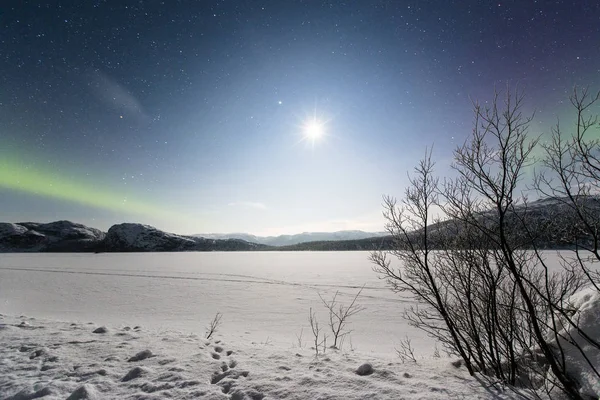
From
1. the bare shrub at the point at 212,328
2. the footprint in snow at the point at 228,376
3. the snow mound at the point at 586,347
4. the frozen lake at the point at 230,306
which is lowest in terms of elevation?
the frozen lake at the point at 230,306

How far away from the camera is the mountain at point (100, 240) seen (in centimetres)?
13988

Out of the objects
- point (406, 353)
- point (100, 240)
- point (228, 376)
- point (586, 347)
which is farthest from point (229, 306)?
point (100, 240)

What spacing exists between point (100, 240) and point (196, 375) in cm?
19258

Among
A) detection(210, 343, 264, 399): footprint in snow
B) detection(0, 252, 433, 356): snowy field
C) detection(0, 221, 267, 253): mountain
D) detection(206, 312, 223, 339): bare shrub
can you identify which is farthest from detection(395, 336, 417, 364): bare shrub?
detection(0, 221, 267, 253): mountain

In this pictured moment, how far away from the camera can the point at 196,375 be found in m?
3.69

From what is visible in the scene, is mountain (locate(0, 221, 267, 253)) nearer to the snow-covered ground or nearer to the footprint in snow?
the snow-covered ground

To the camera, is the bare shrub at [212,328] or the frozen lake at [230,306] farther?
the frozen lake at [230,306]

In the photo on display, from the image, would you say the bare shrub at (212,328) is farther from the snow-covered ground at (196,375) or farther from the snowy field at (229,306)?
the snow-covered ground at (196,375)

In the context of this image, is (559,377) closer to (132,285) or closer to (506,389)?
(506,389)

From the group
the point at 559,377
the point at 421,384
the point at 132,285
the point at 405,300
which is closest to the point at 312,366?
the point at 421,384

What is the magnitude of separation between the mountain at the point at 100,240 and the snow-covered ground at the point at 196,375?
132363mm

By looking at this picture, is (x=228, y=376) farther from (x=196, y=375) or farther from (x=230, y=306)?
(x=230, y=306)

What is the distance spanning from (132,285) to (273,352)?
2123 cm

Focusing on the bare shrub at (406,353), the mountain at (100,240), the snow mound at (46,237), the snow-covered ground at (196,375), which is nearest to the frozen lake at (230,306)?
the bare shrub at (406,353)
